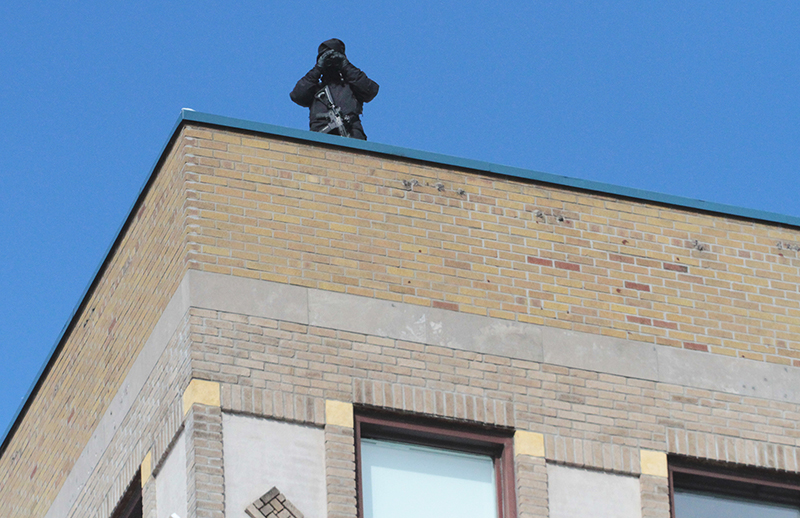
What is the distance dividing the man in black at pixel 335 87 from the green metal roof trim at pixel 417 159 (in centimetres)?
144

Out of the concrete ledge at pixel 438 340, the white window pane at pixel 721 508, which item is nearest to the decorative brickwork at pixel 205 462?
the concrete ledge at pixel 438 340

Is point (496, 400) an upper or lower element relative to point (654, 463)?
upper

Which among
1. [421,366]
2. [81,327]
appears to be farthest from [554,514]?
[81,327]

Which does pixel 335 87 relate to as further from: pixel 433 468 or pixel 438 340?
pixel 433 468

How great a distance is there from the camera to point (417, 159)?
17.7 meters

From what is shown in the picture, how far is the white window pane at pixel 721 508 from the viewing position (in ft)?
56.2

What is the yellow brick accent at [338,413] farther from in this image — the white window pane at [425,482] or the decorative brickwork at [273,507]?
the decorative brickwork at [273,507]

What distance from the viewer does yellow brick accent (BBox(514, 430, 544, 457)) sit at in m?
16.5

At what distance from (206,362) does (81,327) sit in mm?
3323

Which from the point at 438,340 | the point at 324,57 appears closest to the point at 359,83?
the point at 324,57

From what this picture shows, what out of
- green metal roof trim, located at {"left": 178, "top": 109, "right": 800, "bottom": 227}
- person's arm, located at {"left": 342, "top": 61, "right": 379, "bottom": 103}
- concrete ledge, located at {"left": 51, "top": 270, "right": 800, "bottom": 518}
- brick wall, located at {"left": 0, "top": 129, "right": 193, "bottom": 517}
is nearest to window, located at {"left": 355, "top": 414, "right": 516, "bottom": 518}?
concrete ledge, located at {"left": 51, "top": 270, "right": 800, "bottom": 518}

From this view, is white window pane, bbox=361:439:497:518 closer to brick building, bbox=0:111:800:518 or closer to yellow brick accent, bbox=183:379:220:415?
brick building, bbox=0:111:800:518

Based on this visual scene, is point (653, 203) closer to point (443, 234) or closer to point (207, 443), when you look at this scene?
point (443, 234)

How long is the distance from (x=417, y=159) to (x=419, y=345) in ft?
6.54
